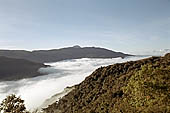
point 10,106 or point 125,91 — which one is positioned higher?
point 125,91

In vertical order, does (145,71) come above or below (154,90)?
above

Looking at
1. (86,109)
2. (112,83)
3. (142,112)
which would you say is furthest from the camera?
(112,83)

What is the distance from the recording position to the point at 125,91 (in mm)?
23516

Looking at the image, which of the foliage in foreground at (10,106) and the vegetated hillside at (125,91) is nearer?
the vegetated hillside at (125,91)

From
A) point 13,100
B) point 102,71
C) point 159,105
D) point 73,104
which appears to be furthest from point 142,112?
point 102,71

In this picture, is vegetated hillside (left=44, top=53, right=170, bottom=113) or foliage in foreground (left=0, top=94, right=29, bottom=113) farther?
foliage in foreground (left=0, top=94, right=29, bottom=113)

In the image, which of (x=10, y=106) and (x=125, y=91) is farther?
(x=125, y=91)

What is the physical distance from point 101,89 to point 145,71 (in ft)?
87.4

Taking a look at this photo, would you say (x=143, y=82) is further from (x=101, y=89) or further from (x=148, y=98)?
(x=101, y=89)

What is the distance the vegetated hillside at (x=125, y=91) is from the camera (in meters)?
18.0

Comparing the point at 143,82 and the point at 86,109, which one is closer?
the point at 143,82

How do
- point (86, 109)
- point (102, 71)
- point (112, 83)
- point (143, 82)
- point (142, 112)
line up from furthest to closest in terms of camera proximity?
point (102, 71), point (112, 83), point (86, 109), point (142, 112), point (143, 82)

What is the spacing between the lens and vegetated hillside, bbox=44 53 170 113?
18000 millimetres

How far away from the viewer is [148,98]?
1845cm
